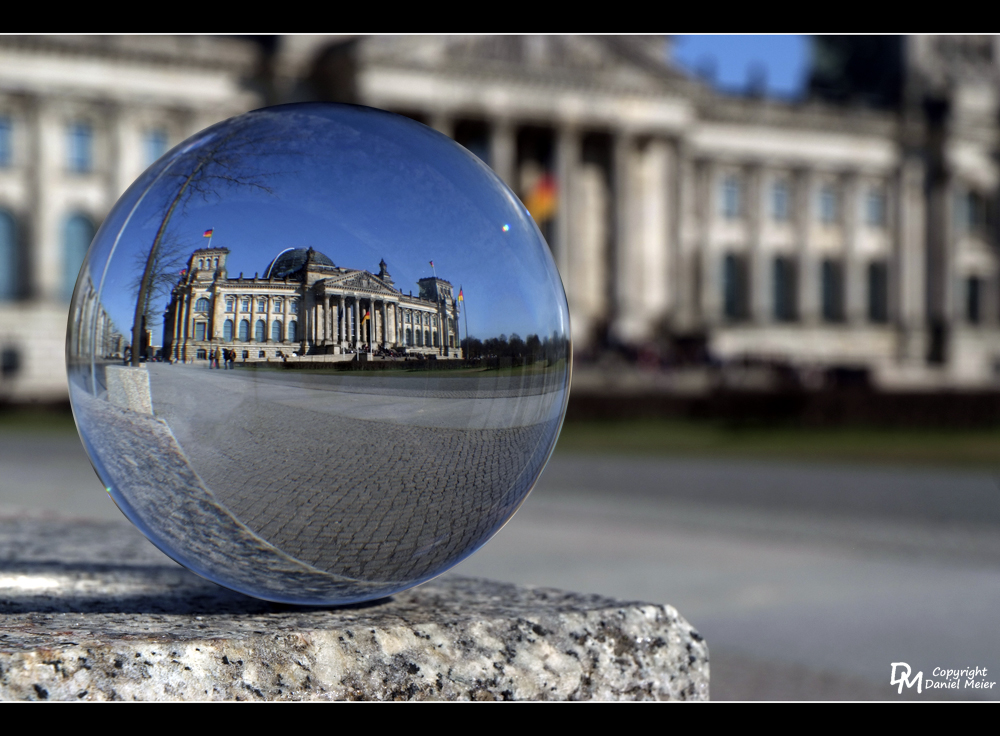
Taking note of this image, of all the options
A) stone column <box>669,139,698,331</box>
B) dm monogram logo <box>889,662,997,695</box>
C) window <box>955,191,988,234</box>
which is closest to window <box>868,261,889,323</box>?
window <box>955,191,988,234</box>

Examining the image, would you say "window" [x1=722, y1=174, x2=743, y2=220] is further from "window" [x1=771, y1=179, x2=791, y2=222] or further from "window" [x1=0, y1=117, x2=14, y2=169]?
"window" [x1=0, y1=117, x2=14, y2=169]

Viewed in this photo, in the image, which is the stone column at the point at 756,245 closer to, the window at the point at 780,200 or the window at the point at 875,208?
the window at the point at 780,200

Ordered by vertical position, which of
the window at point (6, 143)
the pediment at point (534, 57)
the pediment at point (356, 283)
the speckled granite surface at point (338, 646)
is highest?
the pediment at point (534, 57)

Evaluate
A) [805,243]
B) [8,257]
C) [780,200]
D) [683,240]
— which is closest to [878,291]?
[805,243]

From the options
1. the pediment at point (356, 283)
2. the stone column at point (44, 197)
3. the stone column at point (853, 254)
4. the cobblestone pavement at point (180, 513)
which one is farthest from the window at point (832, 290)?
the pediment at point (356, 283)

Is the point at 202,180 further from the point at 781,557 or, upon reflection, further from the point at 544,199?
the point at 544,199

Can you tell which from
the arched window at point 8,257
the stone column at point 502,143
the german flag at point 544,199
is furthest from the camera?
the stone column at point 502,143
